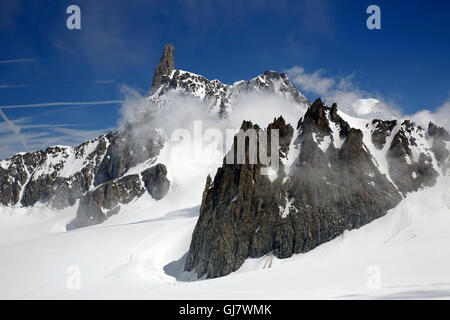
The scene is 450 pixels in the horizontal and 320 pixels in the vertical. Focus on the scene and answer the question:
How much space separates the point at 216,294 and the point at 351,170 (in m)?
39.1

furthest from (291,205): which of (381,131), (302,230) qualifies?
(381,131)

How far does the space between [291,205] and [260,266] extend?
39.3 feet

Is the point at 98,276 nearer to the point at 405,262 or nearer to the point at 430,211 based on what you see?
the point at 405,262

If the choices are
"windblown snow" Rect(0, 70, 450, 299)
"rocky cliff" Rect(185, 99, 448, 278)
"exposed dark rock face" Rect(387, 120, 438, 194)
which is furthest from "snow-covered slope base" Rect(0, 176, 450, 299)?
"rocky cliff" Rect(185, 99, 448, 278)

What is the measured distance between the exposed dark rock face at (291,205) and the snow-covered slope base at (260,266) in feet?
7.28

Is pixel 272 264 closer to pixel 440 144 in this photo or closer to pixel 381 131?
pixel 381 131

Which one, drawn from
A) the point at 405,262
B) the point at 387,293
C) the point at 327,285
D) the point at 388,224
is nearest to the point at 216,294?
the point at 327,285

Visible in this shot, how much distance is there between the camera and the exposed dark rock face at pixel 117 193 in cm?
14988

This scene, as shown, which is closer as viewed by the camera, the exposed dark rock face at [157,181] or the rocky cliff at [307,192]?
the rocky cliff at [307,192]

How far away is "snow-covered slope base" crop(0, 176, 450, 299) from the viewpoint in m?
26.9

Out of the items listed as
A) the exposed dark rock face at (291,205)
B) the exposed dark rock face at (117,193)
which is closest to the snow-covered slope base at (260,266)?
the exposed dark rock face at (291,205)

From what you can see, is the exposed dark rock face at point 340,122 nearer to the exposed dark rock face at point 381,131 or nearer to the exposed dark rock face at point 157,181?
the exposed dark rock face at point 381,131

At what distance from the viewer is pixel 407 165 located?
189ft

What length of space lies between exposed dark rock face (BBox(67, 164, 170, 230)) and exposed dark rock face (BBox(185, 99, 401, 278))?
349ft
